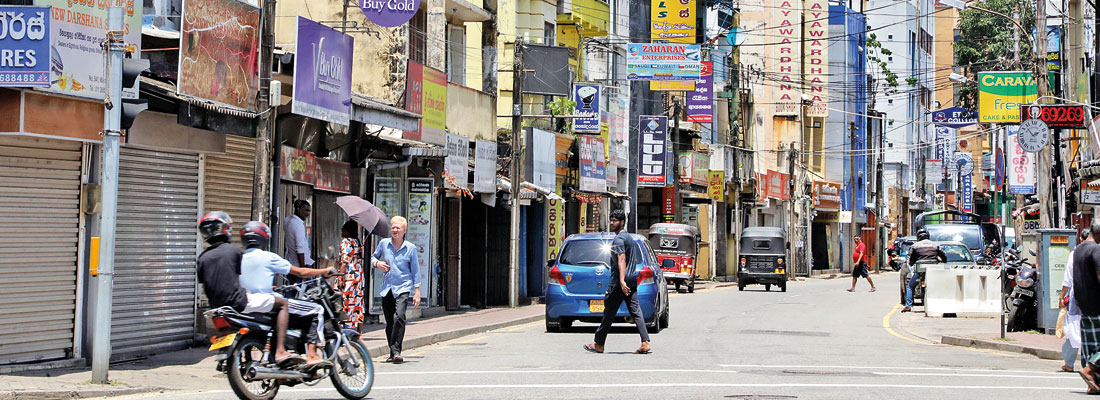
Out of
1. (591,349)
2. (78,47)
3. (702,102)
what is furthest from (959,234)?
(78,47)

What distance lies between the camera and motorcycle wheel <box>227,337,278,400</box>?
36.8 feet

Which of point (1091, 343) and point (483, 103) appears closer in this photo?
point (1091, 343)

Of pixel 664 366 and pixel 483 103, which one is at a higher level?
pixel 483 103

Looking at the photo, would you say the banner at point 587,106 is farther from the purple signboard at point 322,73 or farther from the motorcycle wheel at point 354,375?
the motorcycle wheel at point 354,375

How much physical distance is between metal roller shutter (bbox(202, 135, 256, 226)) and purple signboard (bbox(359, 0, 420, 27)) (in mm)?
4095

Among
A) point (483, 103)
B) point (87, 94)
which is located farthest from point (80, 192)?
point (483, 103)

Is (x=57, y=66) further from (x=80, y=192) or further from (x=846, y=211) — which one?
(x=846, y=211)

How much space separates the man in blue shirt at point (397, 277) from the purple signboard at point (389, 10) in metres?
6.72

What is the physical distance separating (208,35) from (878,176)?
79.8 metres

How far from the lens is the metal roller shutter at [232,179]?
1828cm

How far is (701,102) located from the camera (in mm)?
56281

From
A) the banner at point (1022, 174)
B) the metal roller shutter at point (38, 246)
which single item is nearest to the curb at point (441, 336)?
the metal roller shutter at point (38, 246)

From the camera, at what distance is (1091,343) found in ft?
44.8

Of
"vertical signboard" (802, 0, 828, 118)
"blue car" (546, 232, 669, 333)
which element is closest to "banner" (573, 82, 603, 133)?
"blue car" (546, 232, 669, 333)
